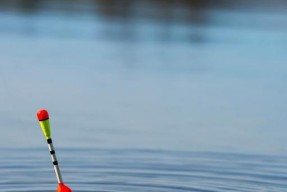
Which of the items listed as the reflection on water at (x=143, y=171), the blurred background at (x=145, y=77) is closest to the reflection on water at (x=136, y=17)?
the blurred background at (x=145, y=77)

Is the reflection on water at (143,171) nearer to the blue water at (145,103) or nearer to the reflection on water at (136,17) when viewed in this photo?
the blue water at (145,103)

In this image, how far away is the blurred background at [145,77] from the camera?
15852 millimetres

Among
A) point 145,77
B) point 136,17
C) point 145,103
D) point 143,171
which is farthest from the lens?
point 136,17

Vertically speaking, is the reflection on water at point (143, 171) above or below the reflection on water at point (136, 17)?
below

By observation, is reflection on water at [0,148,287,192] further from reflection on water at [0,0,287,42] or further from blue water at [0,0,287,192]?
reflection on water at [0,0,287,42]

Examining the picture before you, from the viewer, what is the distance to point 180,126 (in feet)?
54.3

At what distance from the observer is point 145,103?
18594mm

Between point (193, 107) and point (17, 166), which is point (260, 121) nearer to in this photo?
point (193, 107)

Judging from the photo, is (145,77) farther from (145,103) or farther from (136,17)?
(136,17)

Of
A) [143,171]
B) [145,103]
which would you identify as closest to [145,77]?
[145,103]

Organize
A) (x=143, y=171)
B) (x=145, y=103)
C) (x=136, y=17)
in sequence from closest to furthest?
(x=143, y=171) < (x=145, y=103) < (x=136, y=17)

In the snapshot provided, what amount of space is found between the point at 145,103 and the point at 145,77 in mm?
3356

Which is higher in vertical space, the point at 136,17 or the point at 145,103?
the point at 136,17

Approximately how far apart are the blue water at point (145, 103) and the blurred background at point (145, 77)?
3 cm
